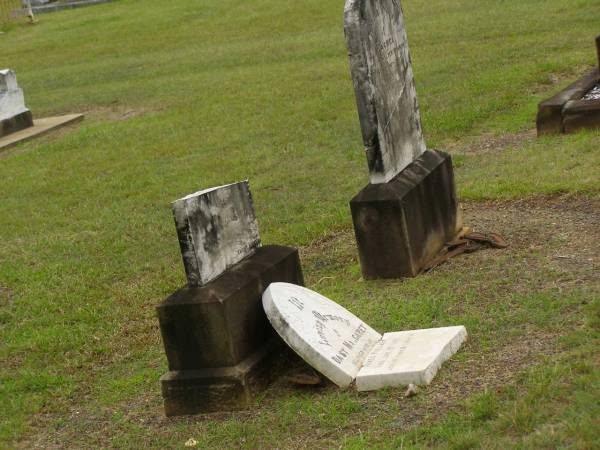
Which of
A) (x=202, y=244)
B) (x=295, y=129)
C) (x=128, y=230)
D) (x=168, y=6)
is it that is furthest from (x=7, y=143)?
(x=168, y=6)

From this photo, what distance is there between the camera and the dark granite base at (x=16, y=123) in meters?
15.2

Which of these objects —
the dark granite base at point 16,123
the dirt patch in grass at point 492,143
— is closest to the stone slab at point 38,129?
the dark granite base at point 16,123

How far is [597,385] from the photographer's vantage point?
14.2ft

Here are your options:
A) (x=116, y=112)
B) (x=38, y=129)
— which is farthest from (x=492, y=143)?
(x=38, y=129)

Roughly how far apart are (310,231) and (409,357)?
3618 millimetres

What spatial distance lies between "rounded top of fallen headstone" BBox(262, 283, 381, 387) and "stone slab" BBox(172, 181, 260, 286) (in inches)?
13.6

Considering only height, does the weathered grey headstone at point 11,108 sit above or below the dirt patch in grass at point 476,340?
above

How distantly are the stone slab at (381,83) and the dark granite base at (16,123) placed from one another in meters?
9.26

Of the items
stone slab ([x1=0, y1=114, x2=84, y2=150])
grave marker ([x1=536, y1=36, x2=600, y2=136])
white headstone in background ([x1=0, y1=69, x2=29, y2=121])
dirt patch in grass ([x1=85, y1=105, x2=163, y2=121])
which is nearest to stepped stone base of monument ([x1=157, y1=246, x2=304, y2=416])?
grave marker ([x1=536, y1=36, x2=600, y2=136])

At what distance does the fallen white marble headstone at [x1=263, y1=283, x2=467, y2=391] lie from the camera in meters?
5.03

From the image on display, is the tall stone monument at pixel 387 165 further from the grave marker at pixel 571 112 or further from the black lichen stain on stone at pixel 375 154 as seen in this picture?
the grave marker at pixel 571 112

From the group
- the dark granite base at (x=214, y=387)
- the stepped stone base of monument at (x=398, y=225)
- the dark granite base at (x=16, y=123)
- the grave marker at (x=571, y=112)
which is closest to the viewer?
the dark granite base at (x=214, y=387)

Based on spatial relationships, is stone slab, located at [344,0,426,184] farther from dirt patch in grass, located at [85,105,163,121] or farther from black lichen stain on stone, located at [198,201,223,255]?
dirt patch in grass, located at [85,105,163,121]

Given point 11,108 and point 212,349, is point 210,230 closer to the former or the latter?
point 212,349
